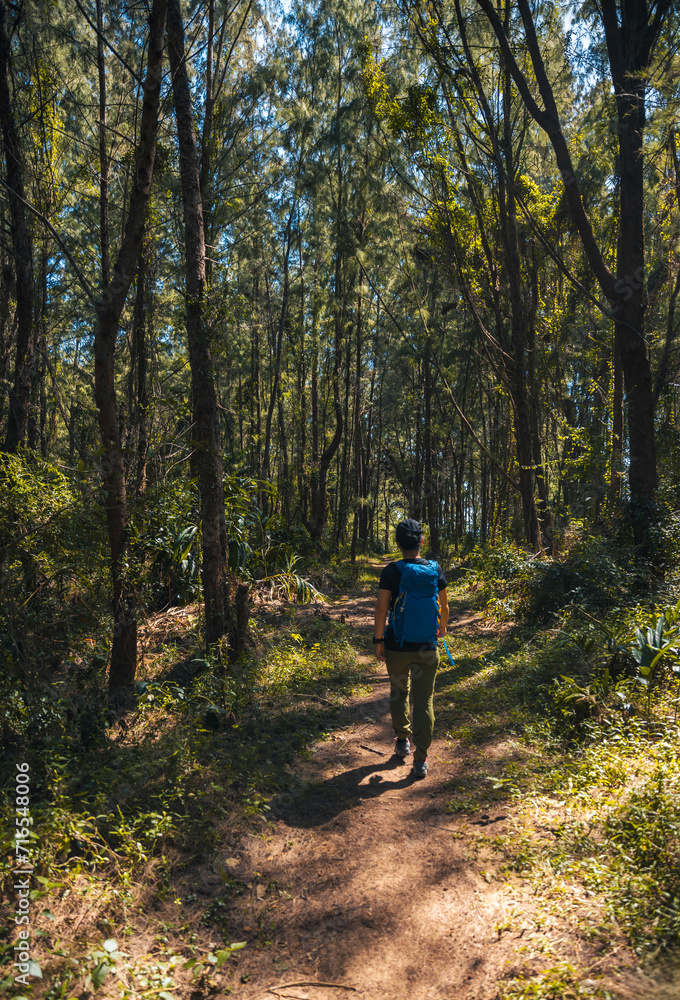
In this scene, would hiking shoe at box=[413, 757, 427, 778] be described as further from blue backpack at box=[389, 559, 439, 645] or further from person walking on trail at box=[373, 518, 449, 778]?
blue backpack at box=[389, 559, 439, 645]

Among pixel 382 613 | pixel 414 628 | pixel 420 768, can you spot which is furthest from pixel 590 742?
pixel 382 613

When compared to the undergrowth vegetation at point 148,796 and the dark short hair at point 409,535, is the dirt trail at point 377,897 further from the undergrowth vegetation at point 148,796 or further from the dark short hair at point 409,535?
the dark short hair at point 409,535

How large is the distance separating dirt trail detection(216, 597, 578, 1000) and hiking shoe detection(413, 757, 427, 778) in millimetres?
72

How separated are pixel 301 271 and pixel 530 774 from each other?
17512 mm

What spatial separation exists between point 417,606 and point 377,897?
183cm

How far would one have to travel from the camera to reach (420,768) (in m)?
4.38

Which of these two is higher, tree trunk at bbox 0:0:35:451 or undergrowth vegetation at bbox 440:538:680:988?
tree trunk at bbox 0:0:35:451

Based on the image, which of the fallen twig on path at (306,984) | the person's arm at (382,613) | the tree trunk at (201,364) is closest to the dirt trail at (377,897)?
the fallen twig on path at (306,984)

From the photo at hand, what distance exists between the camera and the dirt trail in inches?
100

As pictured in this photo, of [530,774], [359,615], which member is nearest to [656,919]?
[530,774]

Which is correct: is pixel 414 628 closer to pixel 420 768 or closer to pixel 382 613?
pixel 382 613

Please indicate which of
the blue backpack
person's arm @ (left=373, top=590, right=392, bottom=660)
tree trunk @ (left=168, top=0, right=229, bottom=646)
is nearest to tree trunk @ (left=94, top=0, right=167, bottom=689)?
tree trunk @ (left=168, top=0, right=229, bottom=646)

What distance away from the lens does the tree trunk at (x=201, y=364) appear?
5.40 meters

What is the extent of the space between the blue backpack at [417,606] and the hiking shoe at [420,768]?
3.19ft
